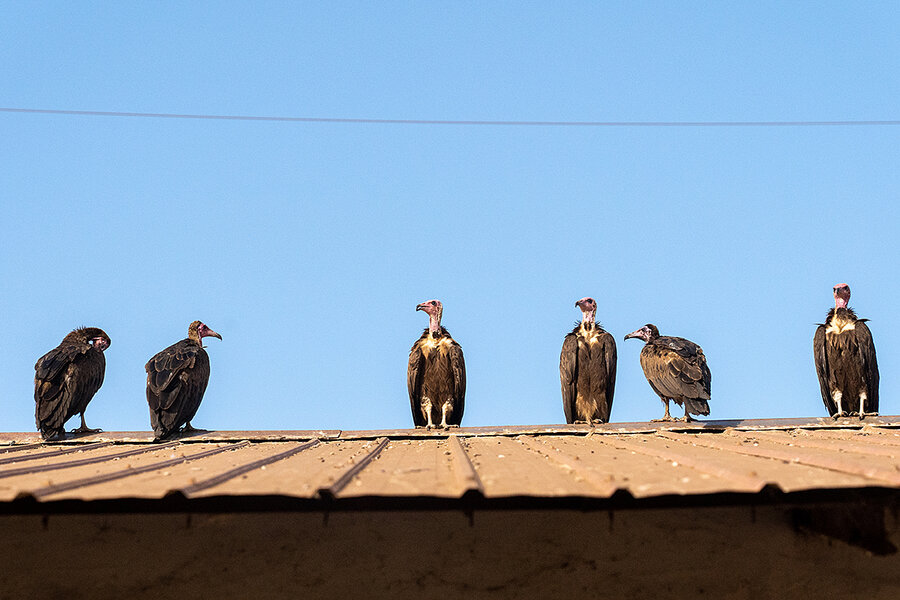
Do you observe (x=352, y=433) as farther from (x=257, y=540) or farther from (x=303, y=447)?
(x=257, y=540)

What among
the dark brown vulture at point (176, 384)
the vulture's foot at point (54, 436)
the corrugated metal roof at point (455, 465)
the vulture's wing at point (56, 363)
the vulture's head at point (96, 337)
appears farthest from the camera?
the vulture's head at point (96, 337)

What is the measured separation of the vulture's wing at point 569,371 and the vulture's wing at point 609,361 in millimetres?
390

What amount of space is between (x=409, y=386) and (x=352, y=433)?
3.58 metres

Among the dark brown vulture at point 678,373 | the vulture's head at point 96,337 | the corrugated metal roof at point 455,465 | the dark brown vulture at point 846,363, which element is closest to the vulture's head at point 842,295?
the dark brown vulture at point 846,363

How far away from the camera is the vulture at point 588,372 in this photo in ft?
37.7

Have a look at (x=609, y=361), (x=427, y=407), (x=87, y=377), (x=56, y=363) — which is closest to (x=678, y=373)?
(x=609, y=361)

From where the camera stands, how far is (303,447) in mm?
6469

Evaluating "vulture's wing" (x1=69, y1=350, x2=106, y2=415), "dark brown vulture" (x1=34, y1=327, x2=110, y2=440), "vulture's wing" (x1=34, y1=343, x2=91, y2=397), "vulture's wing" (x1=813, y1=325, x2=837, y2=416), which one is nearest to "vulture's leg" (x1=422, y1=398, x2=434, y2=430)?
"dark brown vulture" (x1=34, y1=327, x2=110, y2=440)

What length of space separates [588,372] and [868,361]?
3.49 metres

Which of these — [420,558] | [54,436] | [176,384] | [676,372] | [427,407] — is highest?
[676,372]

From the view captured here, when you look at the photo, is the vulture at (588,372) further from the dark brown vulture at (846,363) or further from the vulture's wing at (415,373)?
the dark brown vulture at (846,363)

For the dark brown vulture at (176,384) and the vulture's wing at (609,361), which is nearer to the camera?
the dark brown vulture at (176,384)

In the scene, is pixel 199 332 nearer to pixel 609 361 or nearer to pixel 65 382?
pixel 65 382

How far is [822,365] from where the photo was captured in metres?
11.3
